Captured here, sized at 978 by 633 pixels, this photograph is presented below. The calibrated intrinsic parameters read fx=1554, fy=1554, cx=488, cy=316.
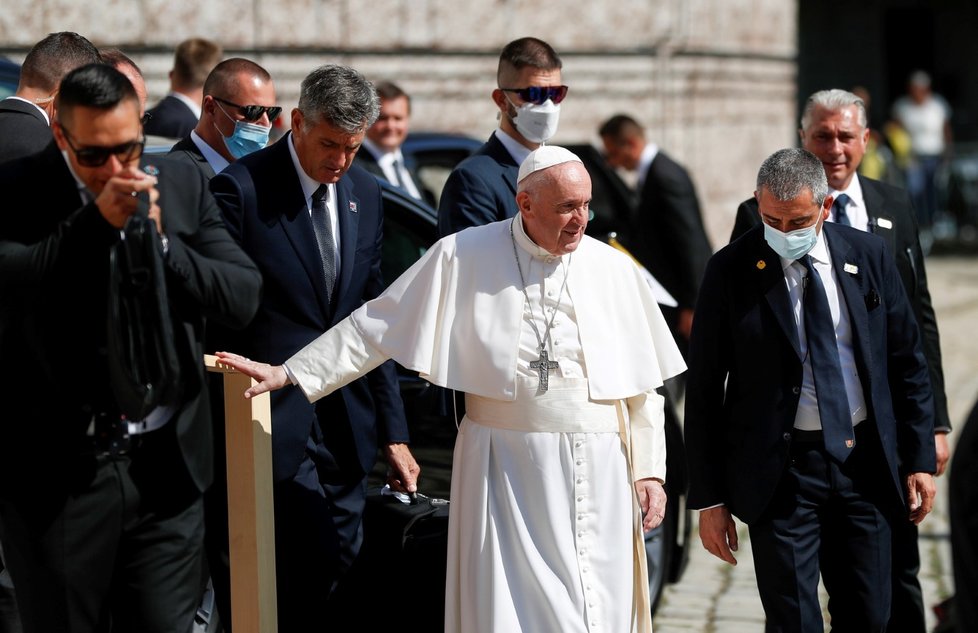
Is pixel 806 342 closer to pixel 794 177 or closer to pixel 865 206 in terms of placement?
pixel 794 177

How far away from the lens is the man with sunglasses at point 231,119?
220 inches

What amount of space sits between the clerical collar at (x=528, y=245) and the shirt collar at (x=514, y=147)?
3.36 ft

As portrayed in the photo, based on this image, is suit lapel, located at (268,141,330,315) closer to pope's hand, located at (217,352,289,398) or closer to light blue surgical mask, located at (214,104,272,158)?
pope's hand, located at (217,352,289,398)

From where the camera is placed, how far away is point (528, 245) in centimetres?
471

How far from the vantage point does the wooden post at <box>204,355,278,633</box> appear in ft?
15.0

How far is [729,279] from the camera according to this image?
495cm

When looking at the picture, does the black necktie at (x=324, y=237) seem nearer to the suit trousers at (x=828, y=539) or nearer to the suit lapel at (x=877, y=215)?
the suit trousers at (x=828, y=539)

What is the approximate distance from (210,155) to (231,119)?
0.16m

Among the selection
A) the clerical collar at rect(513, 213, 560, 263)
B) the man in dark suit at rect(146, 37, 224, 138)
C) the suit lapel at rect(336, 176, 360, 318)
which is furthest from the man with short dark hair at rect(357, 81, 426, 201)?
the clerical collar at rect(513, 213, 560, 263)

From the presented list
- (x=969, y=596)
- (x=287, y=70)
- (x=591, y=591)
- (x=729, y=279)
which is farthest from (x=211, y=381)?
(x=287, y=70)

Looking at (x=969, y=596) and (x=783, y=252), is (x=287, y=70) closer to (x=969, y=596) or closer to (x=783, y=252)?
(x=783, y=252)

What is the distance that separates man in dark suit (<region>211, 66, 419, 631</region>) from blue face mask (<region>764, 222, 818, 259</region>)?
1.29 m

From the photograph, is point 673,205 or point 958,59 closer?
point 673,205

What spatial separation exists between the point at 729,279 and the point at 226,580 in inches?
73.9
